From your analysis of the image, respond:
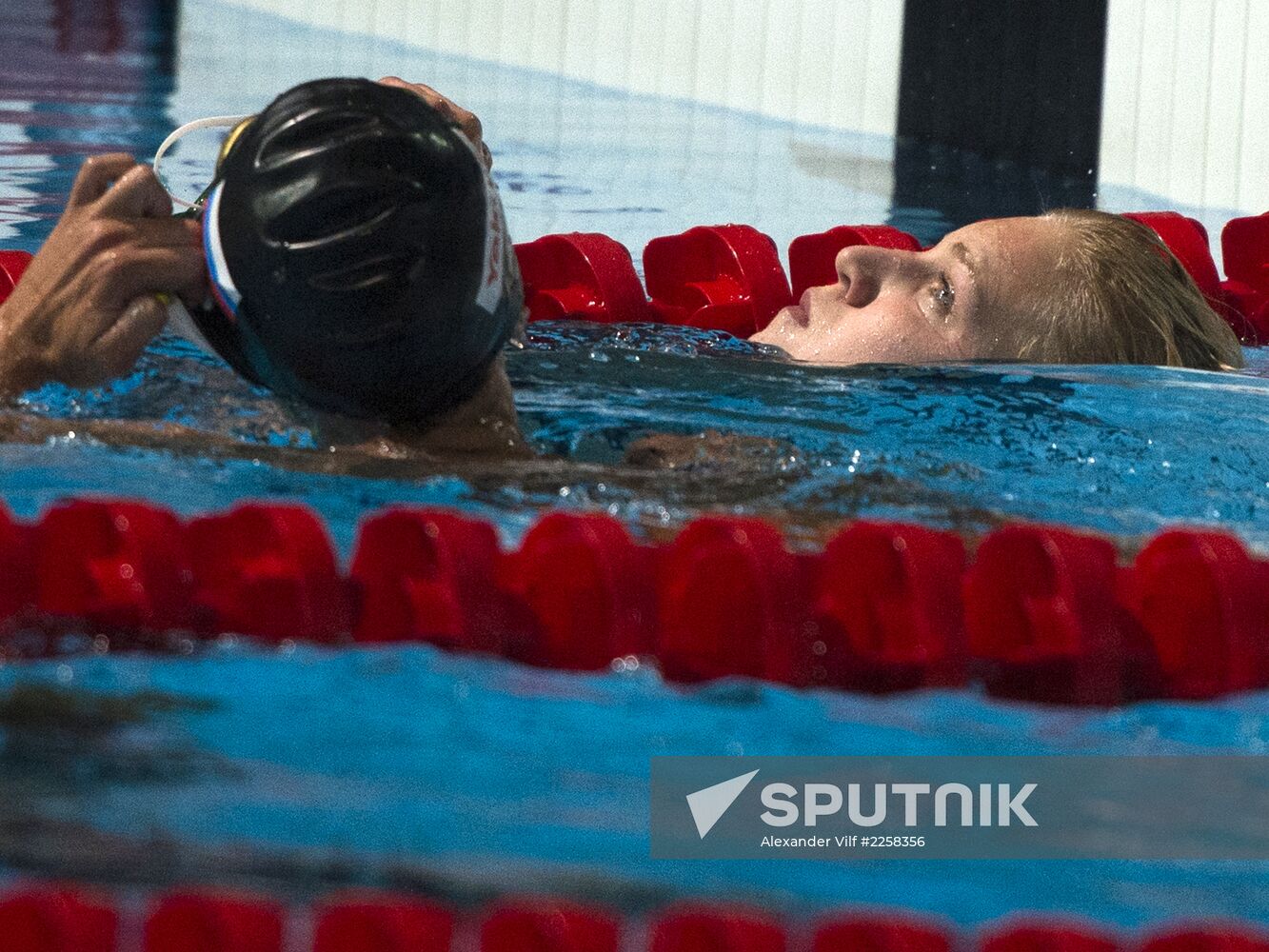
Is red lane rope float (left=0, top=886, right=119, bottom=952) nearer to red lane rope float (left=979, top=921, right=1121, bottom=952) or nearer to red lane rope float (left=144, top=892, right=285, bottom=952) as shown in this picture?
red lane rope float (left=144, top=892, right=285, bottom=952)

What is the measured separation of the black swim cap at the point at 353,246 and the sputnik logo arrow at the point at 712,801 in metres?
0.49

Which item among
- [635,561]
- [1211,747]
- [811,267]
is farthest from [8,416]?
[811,267]

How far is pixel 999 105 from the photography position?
7.35 meters

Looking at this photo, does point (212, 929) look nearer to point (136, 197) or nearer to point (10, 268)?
point (136, 197)

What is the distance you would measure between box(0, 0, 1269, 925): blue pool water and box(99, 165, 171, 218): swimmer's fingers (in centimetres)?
25

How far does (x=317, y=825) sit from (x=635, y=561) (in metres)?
0.44

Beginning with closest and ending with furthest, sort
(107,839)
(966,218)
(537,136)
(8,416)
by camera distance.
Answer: (107,839)
(8,416)
(966,218)
(537,136)

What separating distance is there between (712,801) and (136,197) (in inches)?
31.6

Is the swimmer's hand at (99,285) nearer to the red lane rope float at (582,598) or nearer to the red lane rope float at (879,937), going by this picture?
the red lane rope float at (582,598)

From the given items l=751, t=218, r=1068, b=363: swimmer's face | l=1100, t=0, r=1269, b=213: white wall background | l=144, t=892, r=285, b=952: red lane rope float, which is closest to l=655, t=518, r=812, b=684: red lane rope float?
l=144, t=892, r=285, b=952: red lane rope float

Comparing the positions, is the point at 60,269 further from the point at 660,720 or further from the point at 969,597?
the point at 969,597

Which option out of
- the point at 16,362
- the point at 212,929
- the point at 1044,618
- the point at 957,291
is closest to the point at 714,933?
the point at 212,929

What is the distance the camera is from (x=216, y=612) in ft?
4.96

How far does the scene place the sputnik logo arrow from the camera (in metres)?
1.25
